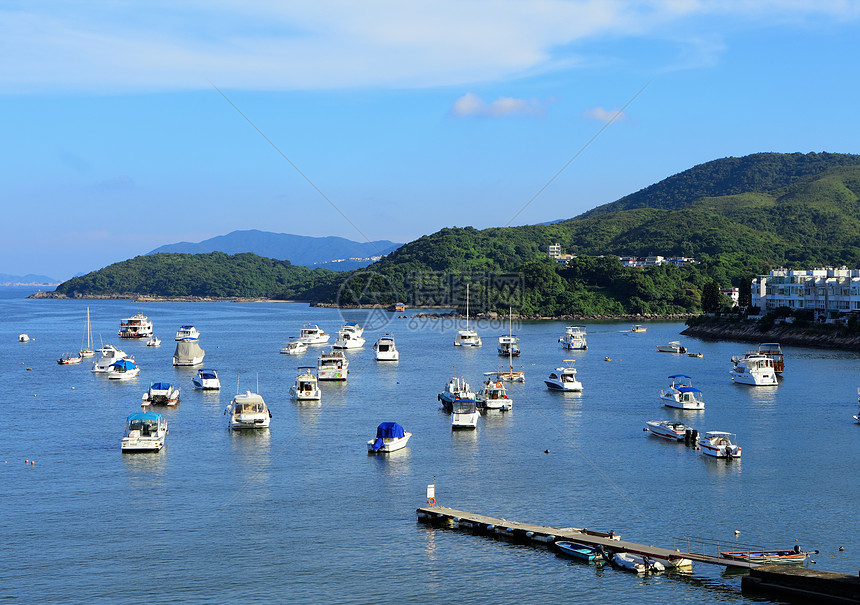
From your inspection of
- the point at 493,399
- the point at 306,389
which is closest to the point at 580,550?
the point at 493,399

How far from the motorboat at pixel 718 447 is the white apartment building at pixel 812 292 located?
235ft

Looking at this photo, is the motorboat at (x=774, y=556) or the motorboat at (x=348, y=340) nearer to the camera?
the motorboat at (x=774, y=556)

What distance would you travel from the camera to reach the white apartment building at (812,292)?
10262 cm

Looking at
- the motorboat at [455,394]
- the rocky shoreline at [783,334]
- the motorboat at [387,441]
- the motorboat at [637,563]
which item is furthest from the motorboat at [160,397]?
the rocky shoreline at [783,334]

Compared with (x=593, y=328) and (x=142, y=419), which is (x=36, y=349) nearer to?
(x=142, y=419)

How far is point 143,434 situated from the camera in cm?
4053

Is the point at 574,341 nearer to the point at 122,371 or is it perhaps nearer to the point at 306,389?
the point at 306,389

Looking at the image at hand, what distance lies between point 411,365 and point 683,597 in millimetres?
58800

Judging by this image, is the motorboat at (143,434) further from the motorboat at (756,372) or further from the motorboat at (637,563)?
the motorboat at (756,372)

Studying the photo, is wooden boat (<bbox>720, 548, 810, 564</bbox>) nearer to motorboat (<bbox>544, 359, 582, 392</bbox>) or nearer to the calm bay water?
the calm bay water

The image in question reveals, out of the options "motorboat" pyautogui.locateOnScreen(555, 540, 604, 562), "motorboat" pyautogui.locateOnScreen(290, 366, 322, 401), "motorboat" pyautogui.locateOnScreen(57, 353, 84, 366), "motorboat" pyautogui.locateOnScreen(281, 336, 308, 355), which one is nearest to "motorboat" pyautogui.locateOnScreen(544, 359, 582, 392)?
"motorboat" pyautogui.locateOnScreen(290, 366, 322, 401)

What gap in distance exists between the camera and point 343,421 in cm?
4881

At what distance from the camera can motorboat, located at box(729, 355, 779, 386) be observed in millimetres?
66000

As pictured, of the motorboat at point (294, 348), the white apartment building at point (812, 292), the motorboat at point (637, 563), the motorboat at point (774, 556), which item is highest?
the white apartment building at point (812, 292)
